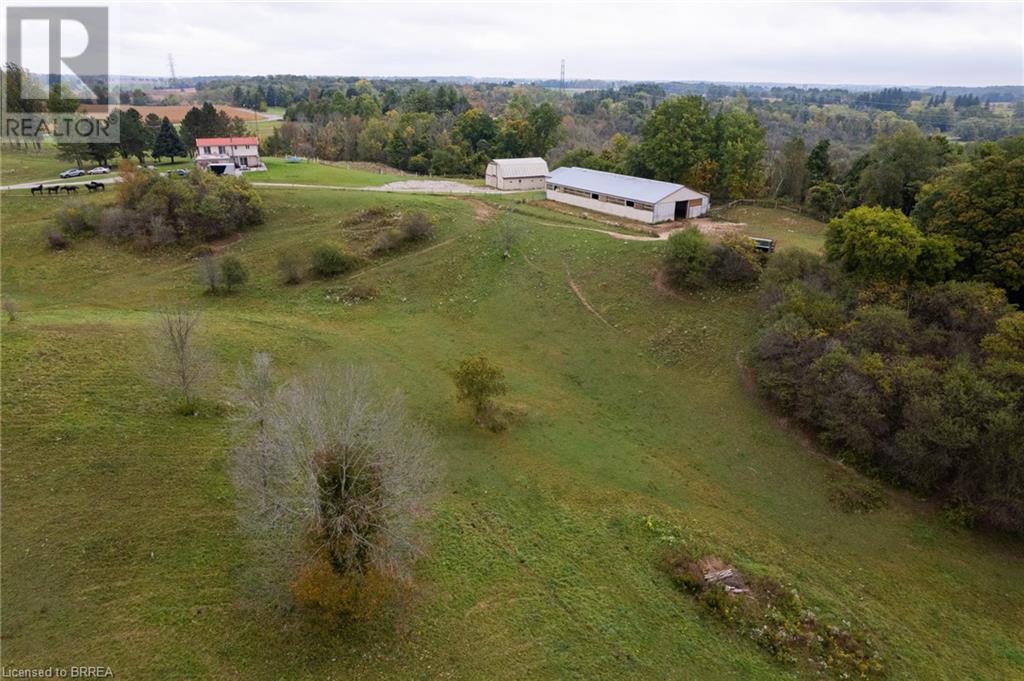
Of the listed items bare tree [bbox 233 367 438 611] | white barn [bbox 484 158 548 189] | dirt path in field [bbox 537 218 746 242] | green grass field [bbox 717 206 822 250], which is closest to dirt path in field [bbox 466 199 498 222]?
dirt path in field [bbox 537 218 746 242]

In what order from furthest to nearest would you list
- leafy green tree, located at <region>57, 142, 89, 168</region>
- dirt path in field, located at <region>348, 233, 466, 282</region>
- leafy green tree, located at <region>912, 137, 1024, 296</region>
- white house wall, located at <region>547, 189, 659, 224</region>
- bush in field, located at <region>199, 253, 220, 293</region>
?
leafy green tree, located at <region>57, 142, 89, 168</region> < white house wall, located at <region>547, 189, 659, 224</region> < dirt path in field, located at <region>348, 233, 466, 282</region> < bush in field, located at <region>199, 253, 220, 293</region> < leafy green tree, located at <region>912, 137, 1024, 296</region>

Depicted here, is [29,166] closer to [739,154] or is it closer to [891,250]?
[739,154]

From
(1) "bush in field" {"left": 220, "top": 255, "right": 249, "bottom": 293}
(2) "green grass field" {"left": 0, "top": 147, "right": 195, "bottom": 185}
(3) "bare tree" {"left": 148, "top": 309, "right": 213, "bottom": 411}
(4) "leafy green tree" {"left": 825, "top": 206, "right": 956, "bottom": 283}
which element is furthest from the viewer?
(2) "green grass field" {"left": 0, "top": 147, "right": 195, "bottom": 185}

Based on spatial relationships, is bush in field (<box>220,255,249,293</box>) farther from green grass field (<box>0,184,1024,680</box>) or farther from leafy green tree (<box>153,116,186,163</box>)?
leafy green tree (<box>153,116,186,163</box>)

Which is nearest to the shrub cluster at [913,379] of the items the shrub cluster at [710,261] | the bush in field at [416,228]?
the shrub cluster at [710,261]

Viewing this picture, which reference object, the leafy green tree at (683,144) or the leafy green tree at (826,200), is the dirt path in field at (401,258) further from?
the leafy green tree at (826,200)

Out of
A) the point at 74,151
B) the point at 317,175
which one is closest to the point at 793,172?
the point at 317,175
